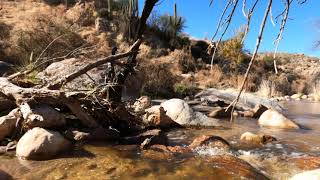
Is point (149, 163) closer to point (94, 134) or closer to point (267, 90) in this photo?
point (94, 134)

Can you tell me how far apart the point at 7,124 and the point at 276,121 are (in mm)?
5334

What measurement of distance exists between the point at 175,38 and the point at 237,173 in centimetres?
1992

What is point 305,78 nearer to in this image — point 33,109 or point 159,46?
point 159,46

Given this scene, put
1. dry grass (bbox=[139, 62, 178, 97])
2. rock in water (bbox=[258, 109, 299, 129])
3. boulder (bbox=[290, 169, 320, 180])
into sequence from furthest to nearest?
dry grass (bbox=[139, 62, 178, 97]) < rock in water (bbox=[258, 109, 299, 129]) < boulder (bbox=[290, 169, 320, 180])

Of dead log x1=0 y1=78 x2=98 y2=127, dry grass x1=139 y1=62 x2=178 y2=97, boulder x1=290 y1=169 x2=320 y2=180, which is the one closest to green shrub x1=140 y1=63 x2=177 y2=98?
dry grass x1=139 y1=62 x2=178 y2=97

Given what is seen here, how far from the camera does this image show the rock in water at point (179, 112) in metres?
7.68

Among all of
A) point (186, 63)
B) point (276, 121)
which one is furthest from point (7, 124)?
point (186, 63)

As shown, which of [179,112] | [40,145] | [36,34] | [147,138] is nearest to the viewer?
[40,145]

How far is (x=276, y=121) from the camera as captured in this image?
8.14m

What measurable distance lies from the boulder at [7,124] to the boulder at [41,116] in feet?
0.80

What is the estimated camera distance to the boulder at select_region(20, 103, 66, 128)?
495 cm

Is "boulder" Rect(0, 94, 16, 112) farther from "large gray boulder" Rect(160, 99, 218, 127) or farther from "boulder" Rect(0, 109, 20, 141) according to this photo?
"large gray boulder" Rect(160, 99, 218, 127)

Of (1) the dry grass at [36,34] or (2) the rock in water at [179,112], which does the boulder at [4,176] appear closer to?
(2) the rock in water at [179,112]

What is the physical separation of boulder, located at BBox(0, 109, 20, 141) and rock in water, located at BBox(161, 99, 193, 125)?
3218 millimetres
